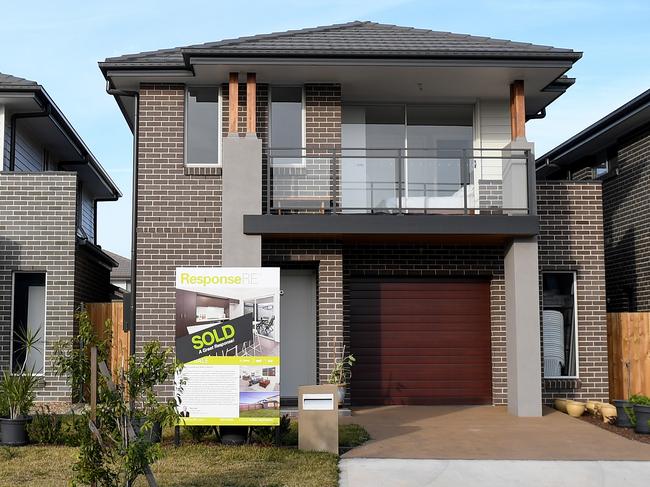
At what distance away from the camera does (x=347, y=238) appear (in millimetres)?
15312

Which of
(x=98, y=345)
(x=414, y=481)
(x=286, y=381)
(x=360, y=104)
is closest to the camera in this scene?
(x=98, y=345)

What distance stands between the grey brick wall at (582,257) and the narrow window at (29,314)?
978 centimetres

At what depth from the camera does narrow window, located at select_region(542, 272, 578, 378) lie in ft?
53.1

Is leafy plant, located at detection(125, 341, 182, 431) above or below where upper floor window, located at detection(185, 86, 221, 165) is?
below

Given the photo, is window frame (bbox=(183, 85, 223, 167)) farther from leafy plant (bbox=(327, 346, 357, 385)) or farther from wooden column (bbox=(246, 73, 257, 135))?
leafy plant (bbox=(327, 346, 357, 385))

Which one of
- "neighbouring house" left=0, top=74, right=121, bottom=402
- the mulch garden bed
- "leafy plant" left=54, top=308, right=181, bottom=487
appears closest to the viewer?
"leafy plant" left=54, top=308, right=181, bottom=487

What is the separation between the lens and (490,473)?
387 inches

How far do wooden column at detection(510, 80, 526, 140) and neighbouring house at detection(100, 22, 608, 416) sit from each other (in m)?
0.04

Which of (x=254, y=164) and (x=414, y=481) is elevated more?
(x=254, y=164)

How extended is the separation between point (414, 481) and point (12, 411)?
5699 mm

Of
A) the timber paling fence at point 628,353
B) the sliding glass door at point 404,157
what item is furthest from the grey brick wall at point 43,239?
the timber paling fence at point 628,353

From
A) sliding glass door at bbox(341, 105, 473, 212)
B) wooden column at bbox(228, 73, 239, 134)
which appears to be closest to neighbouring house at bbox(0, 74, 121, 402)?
wooden column at bbox(228, 73, 239, 134)

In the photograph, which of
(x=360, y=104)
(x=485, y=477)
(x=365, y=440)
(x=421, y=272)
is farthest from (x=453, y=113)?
(x=485, y=477)

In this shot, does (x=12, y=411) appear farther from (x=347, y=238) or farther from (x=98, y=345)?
(x=347, y=238)
